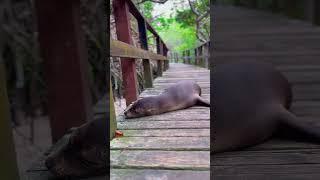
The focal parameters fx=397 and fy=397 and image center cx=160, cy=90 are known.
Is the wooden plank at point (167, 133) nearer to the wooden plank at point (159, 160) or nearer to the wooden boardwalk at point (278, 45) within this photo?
the wooden plank at point (159, 160)

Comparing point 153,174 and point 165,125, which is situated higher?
point 165,125

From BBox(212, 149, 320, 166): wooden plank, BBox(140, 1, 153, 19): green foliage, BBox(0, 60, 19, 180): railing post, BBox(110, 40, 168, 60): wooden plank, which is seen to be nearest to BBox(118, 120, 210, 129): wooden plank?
BBox(212, 149, 320, 166): wooden plank

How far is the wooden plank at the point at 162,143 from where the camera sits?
0.91 meters

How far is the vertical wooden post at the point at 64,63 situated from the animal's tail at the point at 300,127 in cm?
45

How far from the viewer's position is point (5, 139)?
1.64ft

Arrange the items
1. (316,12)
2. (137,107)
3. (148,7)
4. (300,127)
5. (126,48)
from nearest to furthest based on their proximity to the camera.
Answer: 1. (316,12)
2. (300,127)
3. (148,7)
4. (137,107)
5. (126,48)

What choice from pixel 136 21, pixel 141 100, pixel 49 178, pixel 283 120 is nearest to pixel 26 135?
pixel 49 178

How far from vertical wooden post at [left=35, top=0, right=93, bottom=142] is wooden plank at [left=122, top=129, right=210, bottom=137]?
374mm

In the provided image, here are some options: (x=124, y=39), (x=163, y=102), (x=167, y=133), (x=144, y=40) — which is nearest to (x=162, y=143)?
(x=167, y=133)

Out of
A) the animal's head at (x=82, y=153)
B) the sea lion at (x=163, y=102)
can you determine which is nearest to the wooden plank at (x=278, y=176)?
the sea lion at (x=163, y=102)

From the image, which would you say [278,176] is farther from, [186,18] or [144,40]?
[144,40]

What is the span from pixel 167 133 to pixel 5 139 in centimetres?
66

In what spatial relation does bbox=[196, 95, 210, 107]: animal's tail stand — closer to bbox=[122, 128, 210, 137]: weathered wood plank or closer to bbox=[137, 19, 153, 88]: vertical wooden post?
bbox=[122, 128, 210, 137]: weathered wood plank

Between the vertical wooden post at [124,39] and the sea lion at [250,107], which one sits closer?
the sea lion at [250,107]
